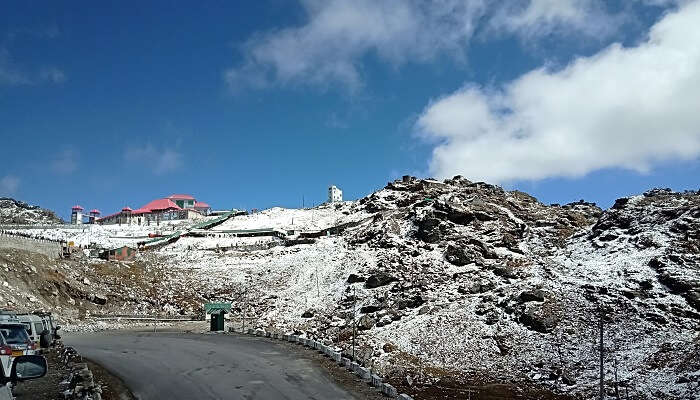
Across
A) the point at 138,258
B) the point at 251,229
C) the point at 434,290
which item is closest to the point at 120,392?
the point at 434,290

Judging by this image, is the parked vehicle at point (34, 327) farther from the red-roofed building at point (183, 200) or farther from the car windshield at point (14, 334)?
the red-roofed building at point (183, 200)

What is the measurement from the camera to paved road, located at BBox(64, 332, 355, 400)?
1947 centimetres

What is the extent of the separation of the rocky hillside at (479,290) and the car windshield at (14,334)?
15.9 metres

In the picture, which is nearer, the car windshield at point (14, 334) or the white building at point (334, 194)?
the car windshield at point (14, 334)

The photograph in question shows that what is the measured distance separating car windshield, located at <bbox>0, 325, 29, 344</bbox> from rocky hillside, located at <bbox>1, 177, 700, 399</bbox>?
625 inches

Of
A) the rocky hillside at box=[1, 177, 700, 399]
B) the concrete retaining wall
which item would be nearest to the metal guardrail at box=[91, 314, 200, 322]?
the rocky hillside at box=[1, 177, 700, 399]

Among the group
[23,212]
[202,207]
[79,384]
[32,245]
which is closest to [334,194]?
[202,207]

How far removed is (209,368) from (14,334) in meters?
8.58

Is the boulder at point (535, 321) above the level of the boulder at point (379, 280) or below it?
below

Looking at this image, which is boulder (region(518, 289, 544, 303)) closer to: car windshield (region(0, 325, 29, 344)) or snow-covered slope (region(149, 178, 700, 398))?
snow-covered slope (region(149, 178, 700, 398))

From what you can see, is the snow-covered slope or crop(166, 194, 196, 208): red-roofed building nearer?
the snow-covered slope

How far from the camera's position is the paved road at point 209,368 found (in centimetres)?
1947

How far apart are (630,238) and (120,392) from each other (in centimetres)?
3927

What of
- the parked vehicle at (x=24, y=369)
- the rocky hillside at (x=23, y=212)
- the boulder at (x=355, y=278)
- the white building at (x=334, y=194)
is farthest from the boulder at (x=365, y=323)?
the rocky hillside at (x=23, y=212)
